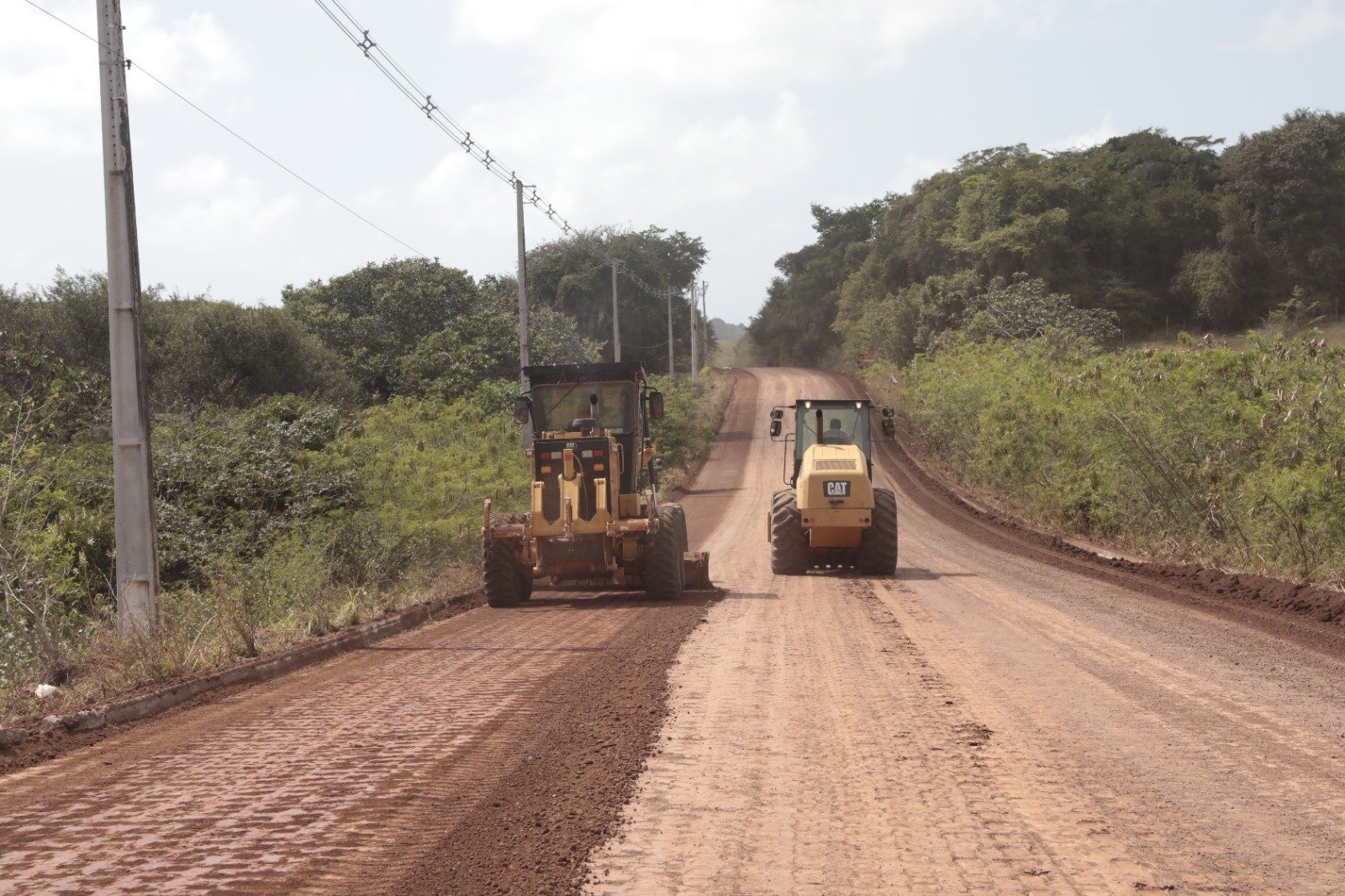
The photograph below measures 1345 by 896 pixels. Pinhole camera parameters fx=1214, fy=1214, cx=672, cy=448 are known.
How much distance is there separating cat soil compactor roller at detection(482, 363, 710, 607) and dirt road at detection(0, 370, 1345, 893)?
331cm

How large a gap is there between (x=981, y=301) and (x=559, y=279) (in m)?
26.9

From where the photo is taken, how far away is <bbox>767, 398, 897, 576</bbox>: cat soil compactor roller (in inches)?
691

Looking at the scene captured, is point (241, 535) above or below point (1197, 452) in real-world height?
below

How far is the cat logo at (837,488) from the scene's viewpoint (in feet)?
57.4

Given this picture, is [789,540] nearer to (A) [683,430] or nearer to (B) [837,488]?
(B) [837,488]

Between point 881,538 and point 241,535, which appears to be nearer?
point 881,538

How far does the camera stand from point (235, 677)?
987cm

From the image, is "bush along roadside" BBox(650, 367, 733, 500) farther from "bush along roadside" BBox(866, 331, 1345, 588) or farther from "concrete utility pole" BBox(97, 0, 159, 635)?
"concrete utility pole" BBox(97, 0, 159, 635)

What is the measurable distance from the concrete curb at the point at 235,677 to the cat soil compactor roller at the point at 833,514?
575cm

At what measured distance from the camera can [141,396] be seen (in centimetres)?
1161

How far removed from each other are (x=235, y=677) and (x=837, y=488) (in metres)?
9.76

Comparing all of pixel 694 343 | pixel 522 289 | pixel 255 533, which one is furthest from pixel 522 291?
pixel 694 343

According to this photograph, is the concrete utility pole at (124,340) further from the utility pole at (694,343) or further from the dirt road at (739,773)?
the utility pole at (694,343)

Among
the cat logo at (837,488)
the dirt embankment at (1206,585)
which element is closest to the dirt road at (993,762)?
the dirt embankment at (1206,585)
